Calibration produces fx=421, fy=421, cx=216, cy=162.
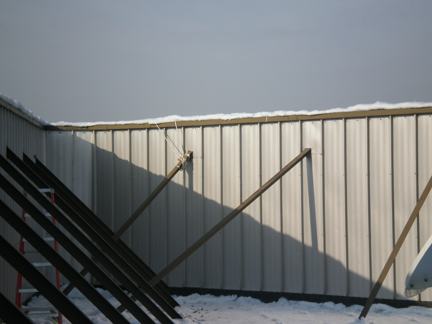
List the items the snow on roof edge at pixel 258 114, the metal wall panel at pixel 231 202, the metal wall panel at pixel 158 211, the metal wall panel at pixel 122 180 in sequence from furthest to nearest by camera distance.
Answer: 1. the metal wall panel at pixel 122 180
2. the metal wall panel at pixel 158 211
3. the metal wall panel at pixel 231 202
4. the snow on roof edge at pixel 258 114

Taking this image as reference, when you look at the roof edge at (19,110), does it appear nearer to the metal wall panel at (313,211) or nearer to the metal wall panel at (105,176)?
the metal wall panel at (105,176)

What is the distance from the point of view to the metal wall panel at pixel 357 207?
21.1 feet

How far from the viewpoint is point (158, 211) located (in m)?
7.34

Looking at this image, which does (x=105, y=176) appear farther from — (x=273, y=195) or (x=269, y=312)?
(x=269, y=312)

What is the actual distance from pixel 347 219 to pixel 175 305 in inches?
117

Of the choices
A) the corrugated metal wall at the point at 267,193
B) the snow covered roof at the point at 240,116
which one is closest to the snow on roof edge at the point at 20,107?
the snow covered roof at the point at 240,116

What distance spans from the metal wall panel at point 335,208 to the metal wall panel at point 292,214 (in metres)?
0.42

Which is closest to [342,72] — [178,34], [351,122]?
[178,34]

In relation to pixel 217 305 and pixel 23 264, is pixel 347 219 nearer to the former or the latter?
pixel 217 305

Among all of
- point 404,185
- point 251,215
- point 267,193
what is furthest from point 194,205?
point 404,185

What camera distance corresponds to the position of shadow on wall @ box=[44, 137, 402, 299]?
666 cm

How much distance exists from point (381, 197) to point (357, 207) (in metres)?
0.38

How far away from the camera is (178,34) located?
66.5ft

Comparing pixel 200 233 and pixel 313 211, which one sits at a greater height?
pixel 313 211
